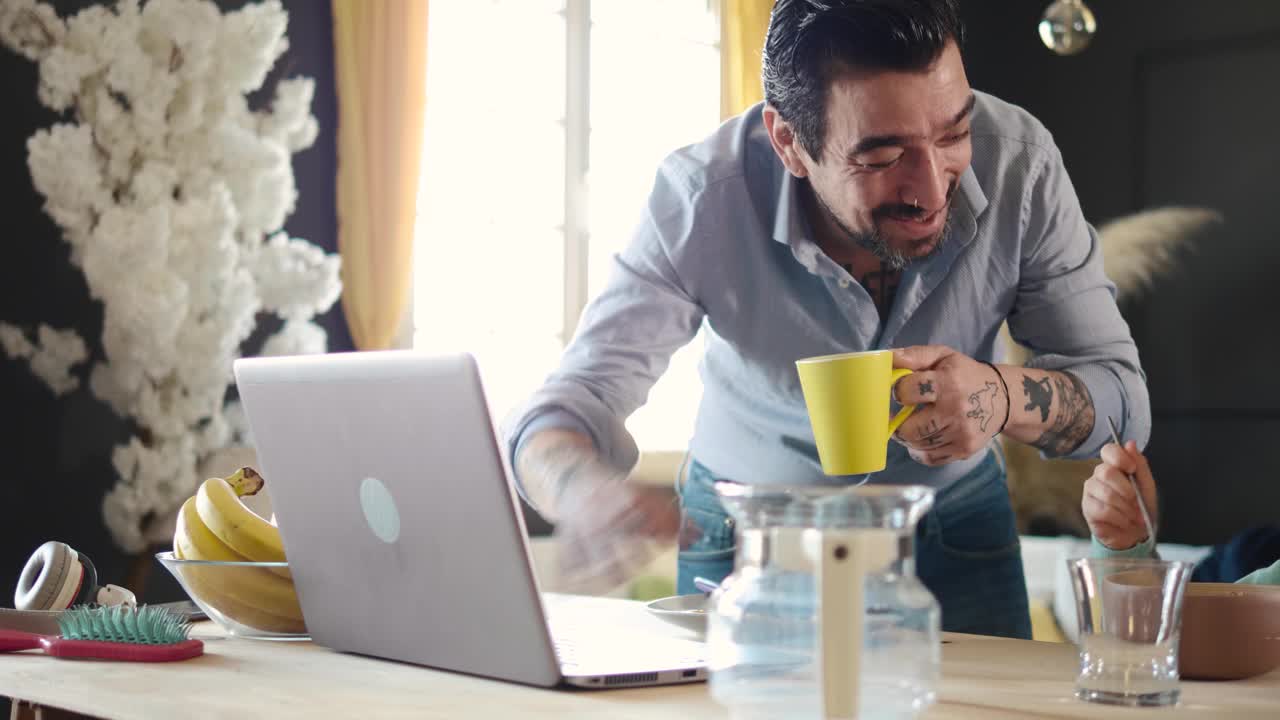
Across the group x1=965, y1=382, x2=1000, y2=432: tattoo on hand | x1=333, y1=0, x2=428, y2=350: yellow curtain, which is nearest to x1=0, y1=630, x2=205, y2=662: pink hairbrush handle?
x1=965, y1=382, x2=1000, y2=432: tattoo on hand

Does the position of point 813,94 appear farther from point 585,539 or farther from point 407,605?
point 407,605

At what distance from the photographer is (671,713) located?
94 cm

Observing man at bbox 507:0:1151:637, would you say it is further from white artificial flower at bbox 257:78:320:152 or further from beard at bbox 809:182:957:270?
white artificial flower at bbox 257:78:320:152

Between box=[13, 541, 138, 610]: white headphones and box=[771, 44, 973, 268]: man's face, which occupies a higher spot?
box=[771, 44, 973, 268]: man's face

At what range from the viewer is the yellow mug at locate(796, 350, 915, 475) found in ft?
4.18

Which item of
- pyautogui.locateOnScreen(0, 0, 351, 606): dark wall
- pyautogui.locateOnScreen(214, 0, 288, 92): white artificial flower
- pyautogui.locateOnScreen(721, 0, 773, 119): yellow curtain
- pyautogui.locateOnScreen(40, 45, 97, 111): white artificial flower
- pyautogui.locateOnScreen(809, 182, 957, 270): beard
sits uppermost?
pyautogui.locateOnScreen(721, 0, 773, 119): yellow curtain

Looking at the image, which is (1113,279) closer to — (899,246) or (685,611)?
(899,246)

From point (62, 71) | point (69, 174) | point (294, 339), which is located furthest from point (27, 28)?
point (294, 339)

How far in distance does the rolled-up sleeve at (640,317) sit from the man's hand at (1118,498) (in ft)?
1.97

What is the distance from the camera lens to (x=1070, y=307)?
1.85 meters

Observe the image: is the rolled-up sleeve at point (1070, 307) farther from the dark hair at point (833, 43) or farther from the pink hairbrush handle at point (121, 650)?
the pink hairbrush handle at point (121, 650)

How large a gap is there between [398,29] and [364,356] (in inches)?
129

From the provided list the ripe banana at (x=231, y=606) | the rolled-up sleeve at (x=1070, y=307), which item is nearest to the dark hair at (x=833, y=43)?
the rolled-up sleeve at (x=1070, y=307)

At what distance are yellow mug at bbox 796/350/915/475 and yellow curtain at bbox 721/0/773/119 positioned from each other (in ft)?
13.3
